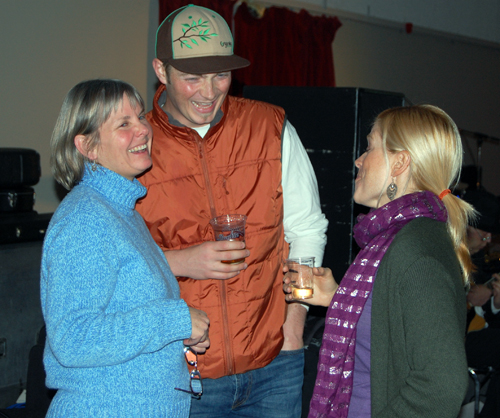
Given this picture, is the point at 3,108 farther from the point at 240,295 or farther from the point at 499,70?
the point at 499,70

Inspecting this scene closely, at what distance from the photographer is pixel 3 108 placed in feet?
13.6

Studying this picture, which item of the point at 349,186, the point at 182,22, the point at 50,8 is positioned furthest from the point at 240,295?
the point at 50,8

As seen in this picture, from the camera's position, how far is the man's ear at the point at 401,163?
1.43 meters

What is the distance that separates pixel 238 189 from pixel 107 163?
1.52ft

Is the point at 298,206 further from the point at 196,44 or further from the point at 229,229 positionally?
the point at 196,44

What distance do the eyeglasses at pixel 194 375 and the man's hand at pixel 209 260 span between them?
232 mm

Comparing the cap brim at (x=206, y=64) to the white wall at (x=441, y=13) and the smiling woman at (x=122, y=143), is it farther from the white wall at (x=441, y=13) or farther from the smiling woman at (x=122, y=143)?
the white wall at (x=441, y=13)

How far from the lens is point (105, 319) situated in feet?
4.00

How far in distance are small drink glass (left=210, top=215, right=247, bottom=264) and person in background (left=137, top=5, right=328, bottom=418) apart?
35mm

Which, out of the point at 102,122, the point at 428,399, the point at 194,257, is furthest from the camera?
the point at 194,257

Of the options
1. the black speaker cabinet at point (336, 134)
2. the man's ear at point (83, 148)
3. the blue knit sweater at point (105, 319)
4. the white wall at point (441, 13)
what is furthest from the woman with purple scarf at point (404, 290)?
the white wall at point (441, 13)

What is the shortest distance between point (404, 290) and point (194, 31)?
1083 mm

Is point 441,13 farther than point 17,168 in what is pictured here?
Yes

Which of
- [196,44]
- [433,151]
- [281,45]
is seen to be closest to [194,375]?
[433,151]
